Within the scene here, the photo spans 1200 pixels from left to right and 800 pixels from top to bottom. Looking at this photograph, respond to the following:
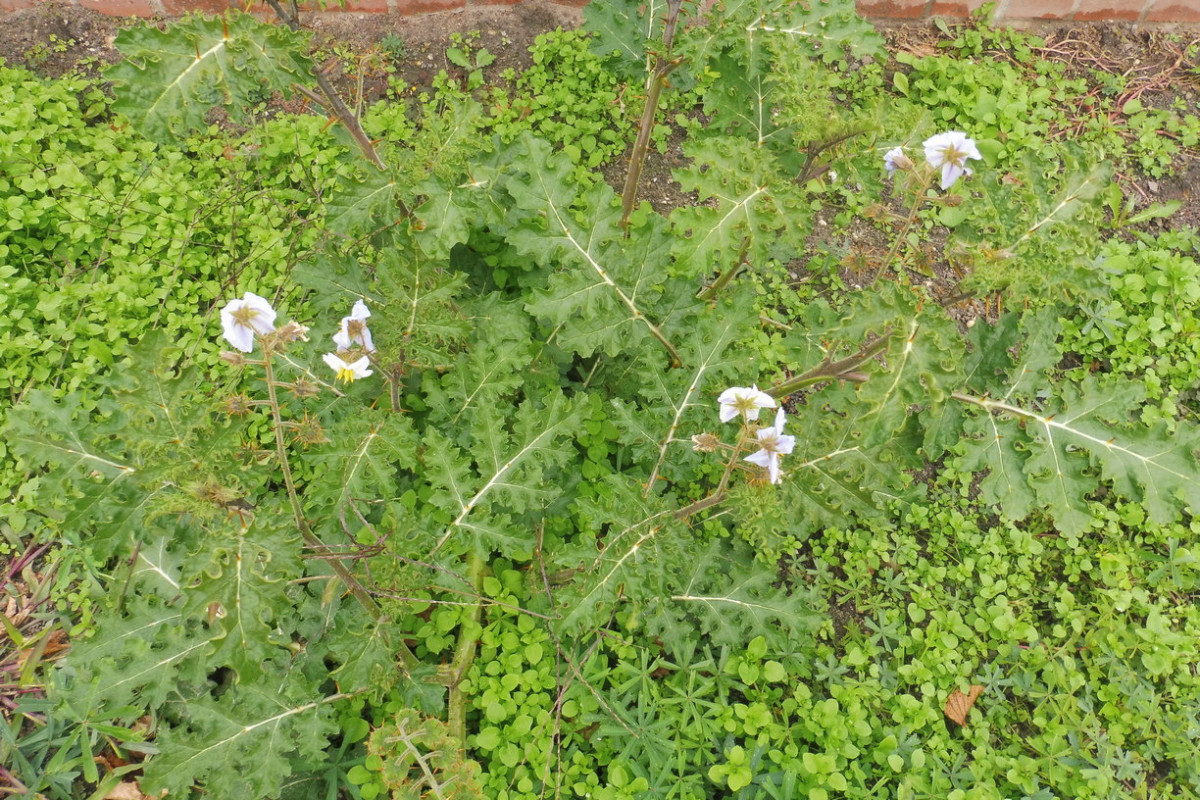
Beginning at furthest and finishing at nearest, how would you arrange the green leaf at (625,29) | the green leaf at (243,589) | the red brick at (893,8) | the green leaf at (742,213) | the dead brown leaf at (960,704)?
1. the red brick at (893,8)
2. the dead brown leaf at (960,704)
3. the green leaf at (625,29)
4. the green leaf at (742,213)
5. the green leaf at (243,589)

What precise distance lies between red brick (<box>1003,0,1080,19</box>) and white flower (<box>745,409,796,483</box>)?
3.91 meters

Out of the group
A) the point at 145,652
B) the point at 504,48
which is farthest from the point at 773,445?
the point at 504,48

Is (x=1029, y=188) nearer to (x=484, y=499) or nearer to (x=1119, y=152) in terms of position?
(x=484, y=499)

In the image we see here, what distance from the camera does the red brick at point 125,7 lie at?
14.3ft

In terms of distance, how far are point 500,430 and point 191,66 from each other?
1.42 m

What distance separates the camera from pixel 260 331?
6.65 ft

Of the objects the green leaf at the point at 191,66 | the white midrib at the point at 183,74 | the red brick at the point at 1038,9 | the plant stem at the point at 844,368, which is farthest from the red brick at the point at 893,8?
the white midrib at the point at 183,74

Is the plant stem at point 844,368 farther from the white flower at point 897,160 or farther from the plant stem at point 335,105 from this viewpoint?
the plant stem at point 335,105

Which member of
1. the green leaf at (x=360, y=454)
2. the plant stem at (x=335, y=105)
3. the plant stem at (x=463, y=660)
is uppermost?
the plant stem at (x=335, y=105)

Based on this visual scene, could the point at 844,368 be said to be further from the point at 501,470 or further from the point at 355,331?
the point at 355,331

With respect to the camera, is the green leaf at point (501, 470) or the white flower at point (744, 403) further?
the green leaf at point (501, 470)

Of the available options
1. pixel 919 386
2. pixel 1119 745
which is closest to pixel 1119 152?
pixel 1119 745

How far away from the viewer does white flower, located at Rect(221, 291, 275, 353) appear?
1963 mm

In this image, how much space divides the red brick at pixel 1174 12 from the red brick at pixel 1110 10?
67mm
